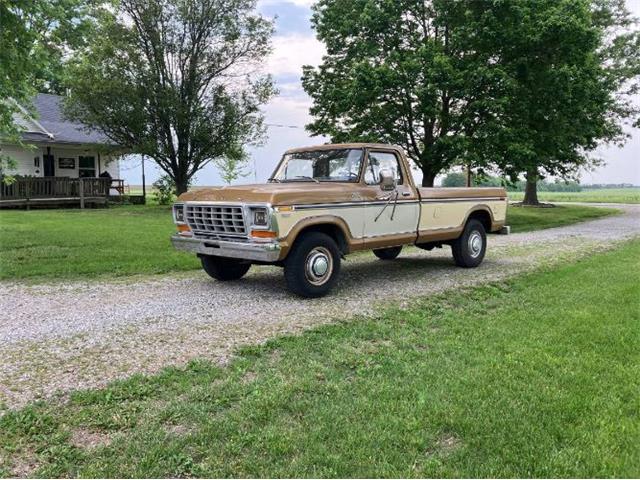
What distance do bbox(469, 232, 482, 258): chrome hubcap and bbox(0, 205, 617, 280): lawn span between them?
4.88 m

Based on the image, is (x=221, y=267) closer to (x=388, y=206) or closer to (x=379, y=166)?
(x=388, y=206)

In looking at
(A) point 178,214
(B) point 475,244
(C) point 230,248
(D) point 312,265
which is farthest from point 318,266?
(B) point 475,244

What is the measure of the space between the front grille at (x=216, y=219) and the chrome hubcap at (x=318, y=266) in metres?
0.91

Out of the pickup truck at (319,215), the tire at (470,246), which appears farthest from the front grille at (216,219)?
the tire at (470,246)

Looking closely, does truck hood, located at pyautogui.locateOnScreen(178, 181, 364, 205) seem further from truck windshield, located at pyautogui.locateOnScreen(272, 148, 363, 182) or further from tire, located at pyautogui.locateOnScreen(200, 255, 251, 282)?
tire, located at pyautogui.locateOnScreen(200, 255, 251, 282)

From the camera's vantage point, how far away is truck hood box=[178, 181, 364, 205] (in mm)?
6824

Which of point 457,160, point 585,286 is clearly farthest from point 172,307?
point 457,160

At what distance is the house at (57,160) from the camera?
23781 millimetres

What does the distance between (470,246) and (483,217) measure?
73cm

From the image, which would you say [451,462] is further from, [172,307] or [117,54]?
[117,54]

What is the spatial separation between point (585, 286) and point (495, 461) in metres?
5.53

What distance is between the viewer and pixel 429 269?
9.83 metres

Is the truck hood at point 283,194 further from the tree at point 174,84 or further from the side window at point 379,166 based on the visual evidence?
the tree at point 174,84

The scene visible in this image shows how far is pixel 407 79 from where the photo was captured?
18.7m
